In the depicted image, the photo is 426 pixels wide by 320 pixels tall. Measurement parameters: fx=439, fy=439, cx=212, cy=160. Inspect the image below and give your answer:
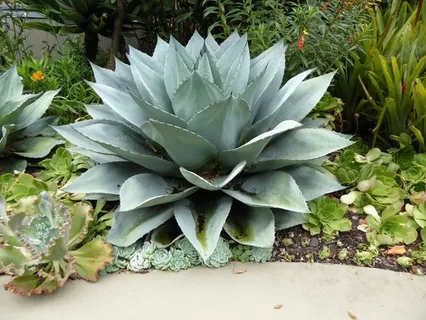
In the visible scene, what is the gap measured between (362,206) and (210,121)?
0.86 m

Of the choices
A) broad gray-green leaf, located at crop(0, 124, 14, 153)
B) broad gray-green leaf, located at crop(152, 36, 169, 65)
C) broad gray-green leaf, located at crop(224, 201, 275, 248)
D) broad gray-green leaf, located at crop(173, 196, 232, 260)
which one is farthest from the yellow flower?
broad gray-green leaf, located at crop(224, 201, 275, 248)

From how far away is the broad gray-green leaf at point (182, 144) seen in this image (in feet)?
5.20

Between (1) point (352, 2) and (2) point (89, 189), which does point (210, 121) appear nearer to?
(2) point (89, 189)

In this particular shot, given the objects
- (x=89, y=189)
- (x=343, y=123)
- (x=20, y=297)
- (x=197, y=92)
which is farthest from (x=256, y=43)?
(x=20, y=297)

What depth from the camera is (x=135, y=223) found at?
1.71 meters

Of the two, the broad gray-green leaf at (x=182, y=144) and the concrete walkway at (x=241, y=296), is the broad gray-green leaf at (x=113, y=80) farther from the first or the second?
the concrete walkway at (x=241, y=296)

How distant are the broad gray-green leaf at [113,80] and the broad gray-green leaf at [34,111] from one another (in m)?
0.39

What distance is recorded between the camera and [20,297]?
5.07 ft

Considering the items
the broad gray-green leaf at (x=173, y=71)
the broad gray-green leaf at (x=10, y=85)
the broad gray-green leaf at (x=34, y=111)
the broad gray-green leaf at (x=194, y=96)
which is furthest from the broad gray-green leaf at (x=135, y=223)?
the broad gray-green leaf at (x=10, y=85)

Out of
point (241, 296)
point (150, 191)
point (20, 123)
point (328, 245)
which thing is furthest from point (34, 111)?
point (328, 245)

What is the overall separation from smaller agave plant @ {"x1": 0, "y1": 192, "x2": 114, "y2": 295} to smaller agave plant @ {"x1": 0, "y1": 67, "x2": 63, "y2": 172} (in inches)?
27.0

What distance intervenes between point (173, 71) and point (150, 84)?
12cm

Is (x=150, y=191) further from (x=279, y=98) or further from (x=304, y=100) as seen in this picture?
(x=304, y=100)

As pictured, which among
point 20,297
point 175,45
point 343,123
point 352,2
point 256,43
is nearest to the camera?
point 20,297
